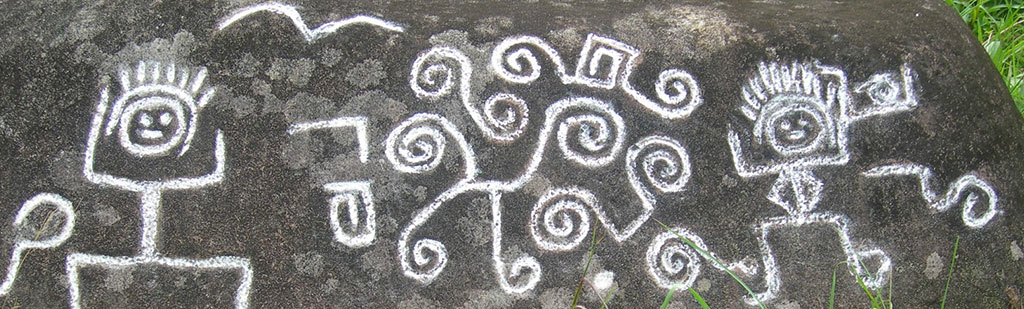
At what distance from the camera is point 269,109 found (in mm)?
1769

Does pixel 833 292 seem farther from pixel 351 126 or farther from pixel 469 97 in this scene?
pixel 351 126

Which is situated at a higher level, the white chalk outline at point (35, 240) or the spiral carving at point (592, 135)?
the spiral carving at point (592, 135)

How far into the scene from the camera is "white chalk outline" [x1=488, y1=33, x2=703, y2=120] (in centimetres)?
181

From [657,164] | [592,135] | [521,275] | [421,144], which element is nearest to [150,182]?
[421,144]

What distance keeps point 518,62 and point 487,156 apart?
0.67 ft

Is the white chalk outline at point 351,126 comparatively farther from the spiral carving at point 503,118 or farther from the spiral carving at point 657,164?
the spiral carving at point 657,164

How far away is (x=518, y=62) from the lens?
5.95 ft

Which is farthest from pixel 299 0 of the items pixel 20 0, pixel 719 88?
pixel 719 88

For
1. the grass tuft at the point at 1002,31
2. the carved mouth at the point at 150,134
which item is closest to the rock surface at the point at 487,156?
the carved mouth at the point at 150,134

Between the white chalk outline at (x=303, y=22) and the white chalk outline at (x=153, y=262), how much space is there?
47cm

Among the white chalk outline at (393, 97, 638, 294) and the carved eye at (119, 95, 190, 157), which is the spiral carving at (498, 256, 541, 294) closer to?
the white chalk outline at (393, 97, 638, 294)

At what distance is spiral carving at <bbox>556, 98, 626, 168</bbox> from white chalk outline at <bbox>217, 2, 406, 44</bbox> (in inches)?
15.9

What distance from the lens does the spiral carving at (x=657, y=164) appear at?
5.98 ft

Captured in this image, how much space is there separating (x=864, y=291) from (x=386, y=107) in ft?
3.58
